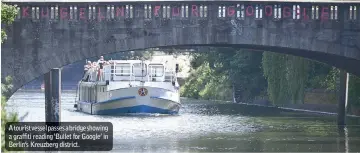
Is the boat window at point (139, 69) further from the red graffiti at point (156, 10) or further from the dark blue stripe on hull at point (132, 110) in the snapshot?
the red graffiti at point (156, 10)

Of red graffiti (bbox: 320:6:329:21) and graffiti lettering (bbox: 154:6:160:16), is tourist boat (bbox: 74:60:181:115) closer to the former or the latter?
graffiti lettering (bbox: 154:6:160:16)

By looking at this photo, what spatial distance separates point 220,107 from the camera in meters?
74.5

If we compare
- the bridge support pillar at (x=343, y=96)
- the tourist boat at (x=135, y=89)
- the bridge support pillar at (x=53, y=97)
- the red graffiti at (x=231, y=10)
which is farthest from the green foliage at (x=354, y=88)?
the bridge support pillar at (x=53, y=97)

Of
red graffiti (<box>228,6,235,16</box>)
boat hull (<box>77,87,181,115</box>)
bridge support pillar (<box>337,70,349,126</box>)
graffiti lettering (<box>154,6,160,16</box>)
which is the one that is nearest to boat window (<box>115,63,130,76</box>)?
boat hull (<box>77,87,181,115</box>)

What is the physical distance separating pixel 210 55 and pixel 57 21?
43.6 m

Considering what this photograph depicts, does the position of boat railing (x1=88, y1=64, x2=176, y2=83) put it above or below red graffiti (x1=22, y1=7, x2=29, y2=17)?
below

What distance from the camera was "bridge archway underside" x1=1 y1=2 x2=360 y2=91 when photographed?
146 feet

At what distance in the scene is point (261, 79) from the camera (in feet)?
257

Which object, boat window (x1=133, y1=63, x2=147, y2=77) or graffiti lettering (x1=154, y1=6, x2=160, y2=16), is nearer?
graffiti lettering (x1=154, y1=6, x2=160, y2=16)

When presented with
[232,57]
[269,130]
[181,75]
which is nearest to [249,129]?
[269,130]

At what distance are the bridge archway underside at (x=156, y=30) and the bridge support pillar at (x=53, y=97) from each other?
113 inches

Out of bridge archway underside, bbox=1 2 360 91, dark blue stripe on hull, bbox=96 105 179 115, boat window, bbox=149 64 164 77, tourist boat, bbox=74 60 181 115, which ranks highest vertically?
bridge archway underside, bbox=1 2 360 91

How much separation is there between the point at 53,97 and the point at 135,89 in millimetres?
14620

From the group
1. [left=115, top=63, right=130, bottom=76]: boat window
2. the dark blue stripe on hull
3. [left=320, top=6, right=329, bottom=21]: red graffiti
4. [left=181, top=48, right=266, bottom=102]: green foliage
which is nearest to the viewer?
[left=320, top=6, right=329, bottom=21]: red graffiti
